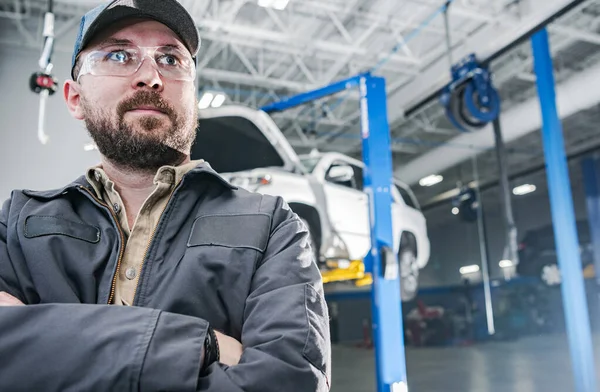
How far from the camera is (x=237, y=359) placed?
4.07 feet

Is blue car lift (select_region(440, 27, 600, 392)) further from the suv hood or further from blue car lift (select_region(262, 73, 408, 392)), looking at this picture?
the suv hood

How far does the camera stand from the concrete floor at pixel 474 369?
6.21m

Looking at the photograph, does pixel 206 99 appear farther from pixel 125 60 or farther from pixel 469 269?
pixel 469 269

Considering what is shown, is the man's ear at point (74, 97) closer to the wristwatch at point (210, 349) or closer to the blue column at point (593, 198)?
the wristwatch at point (210, 349)

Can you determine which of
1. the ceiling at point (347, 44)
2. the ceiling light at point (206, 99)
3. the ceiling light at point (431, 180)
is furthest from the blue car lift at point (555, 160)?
the ceiling light at point (431, 180)

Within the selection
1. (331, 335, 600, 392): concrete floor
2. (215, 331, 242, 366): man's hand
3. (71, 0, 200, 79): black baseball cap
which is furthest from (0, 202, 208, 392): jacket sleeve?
(331, 335, 600, 392): concrete floor

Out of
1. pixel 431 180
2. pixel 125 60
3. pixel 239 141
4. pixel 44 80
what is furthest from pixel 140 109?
pixel 431 180

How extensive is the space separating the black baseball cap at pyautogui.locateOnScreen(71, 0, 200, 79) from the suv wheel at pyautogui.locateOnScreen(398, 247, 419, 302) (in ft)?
21.7

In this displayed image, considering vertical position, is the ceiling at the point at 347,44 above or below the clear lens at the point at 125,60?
above

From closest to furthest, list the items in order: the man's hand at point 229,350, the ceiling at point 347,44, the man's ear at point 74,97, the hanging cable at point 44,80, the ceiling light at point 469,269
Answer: the man's hand at point 229,350
the man's ear at point 74,97
the hanging cable at point 44,80
the ceiling at point 347,44
the ceiling light at point 469,269

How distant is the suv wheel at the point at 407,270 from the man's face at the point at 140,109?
6.61 meters

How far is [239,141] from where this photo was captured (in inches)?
204

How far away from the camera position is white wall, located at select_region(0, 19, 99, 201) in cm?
547

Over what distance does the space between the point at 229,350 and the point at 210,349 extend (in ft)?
0.37
